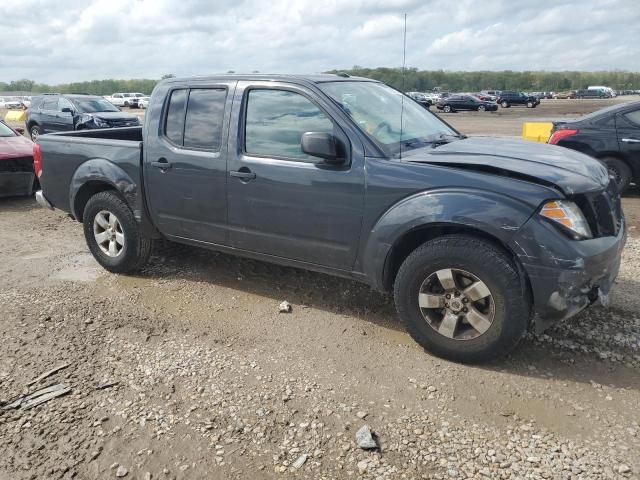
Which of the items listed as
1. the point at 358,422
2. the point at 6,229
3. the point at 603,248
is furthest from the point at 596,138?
the point at 6,229

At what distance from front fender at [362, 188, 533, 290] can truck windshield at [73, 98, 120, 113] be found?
15.4m

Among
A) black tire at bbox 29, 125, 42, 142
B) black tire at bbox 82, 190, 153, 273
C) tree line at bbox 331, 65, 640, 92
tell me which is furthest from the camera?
tree line at bbox 331, 65, 640, 92

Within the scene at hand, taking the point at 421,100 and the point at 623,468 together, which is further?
A: the point at 421,100

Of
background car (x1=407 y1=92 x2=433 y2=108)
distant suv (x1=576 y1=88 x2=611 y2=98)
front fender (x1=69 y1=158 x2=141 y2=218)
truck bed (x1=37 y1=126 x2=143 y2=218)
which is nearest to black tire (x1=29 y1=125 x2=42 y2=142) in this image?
background car (x1=407 y1=92 x2=433 y2=108)

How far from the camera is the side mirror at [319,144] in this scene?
12.1 ft

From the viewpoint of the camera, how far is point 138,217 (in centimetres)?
504

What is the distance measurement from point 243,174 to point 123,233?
1625mm

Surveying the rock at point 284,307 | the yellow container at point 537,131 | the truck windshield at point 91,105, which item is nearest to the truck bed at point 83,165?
the rock at point 284,307

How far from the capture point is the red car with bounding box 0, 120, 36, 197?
8.56m

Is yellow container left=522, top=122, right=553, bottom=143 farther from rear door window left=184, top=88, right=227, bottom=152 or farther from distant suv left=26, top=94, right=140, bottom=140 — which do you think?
distant suv left=26, top=94, right=140, bottom=140

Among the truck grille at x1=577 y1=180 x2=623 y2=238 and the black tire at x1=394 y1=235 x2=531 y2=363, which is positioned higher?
the truck grille at x1=577 y1=180 x2=623 y2=238

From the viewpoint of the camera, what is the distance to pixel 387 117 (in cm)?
427

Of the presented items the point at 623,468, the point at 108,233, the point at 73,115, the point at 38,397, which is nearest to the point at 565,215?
the point at 623,468

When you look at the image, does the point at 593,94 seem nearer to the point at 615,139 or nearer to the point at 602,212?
the point at 615,139
